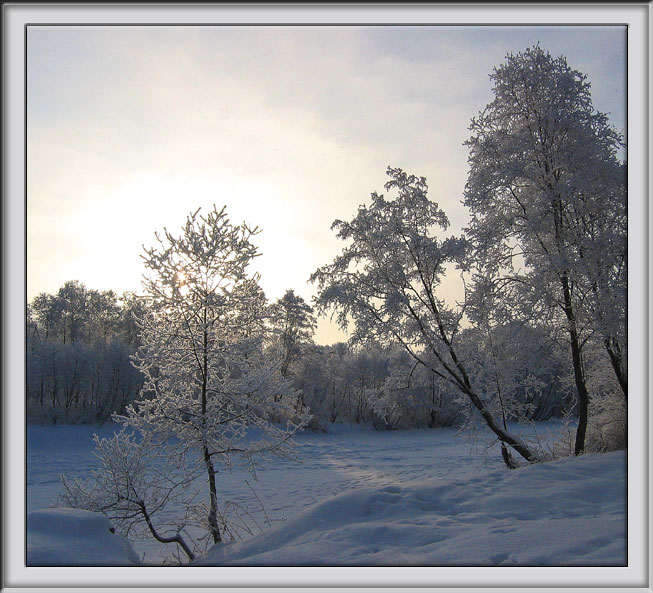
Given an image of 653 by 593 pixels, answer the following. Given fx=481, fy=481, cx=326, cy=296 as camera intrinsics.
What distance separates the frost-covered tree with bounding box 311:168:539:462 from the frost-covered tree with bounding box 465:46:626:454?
120 cm

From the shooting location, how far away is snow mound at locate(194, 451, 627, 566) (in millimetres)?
4207

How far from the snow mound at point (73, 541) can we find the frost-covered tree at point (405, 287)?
6275 mm

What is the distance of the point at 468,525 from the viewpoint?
505cm

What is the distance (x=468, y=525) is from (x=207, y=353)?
4280mm

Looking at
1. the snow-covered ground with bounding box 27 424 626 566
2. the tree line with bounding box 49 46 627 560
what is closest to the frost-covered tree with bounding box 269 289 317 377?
the tree line with bounding box 49 46 627 560

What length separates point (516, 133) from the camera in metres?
9.57

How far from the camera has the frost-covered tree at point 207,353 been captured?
7109 mm

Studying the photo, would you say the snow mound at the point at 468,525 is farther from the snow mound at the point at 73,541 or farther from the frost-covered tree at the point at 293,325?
the frost-covered tree at the point at 293,325

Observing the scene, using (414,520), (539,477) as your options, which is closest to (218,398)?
(414,520)

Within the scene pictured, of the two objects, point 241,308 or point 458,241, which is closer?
point 241,308

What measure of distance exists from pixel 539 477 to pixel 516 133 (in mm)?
6485

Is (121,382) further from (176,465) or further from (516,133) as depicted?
(516,133)

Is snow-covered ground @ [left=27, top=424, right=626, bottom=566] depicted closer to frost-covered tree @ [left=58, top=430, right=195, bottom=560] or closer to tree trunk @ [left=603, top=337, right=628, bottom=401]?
frost-covered tree @ [left=58, top=430, right=195, bottom=560]

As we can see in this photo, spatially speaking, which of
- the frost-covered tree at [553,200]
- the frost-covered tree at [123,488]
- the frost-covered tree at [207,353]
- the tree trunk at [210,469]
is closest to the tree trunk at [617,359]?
the frost-covered tree at [553,200]
